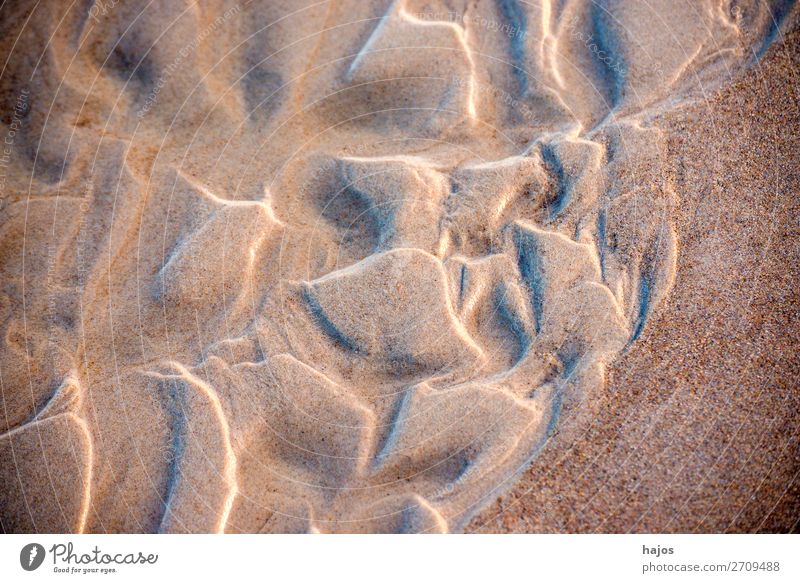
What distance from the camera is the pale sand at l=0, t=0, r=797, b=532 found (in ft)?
8.20

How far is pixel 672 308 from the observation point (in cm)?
269

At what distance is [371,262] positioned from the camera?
275 centimetres

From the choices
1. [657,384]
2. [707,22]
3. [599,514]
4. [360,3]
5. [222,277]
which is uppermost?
[360,3]

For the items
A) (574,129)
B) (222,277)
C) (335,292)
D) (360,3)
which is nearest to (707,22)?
(574,129)

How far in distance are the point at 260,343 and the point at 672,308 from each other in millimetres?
1939

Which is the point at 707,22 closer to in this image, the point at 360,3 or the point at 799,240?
the point at 799,240
